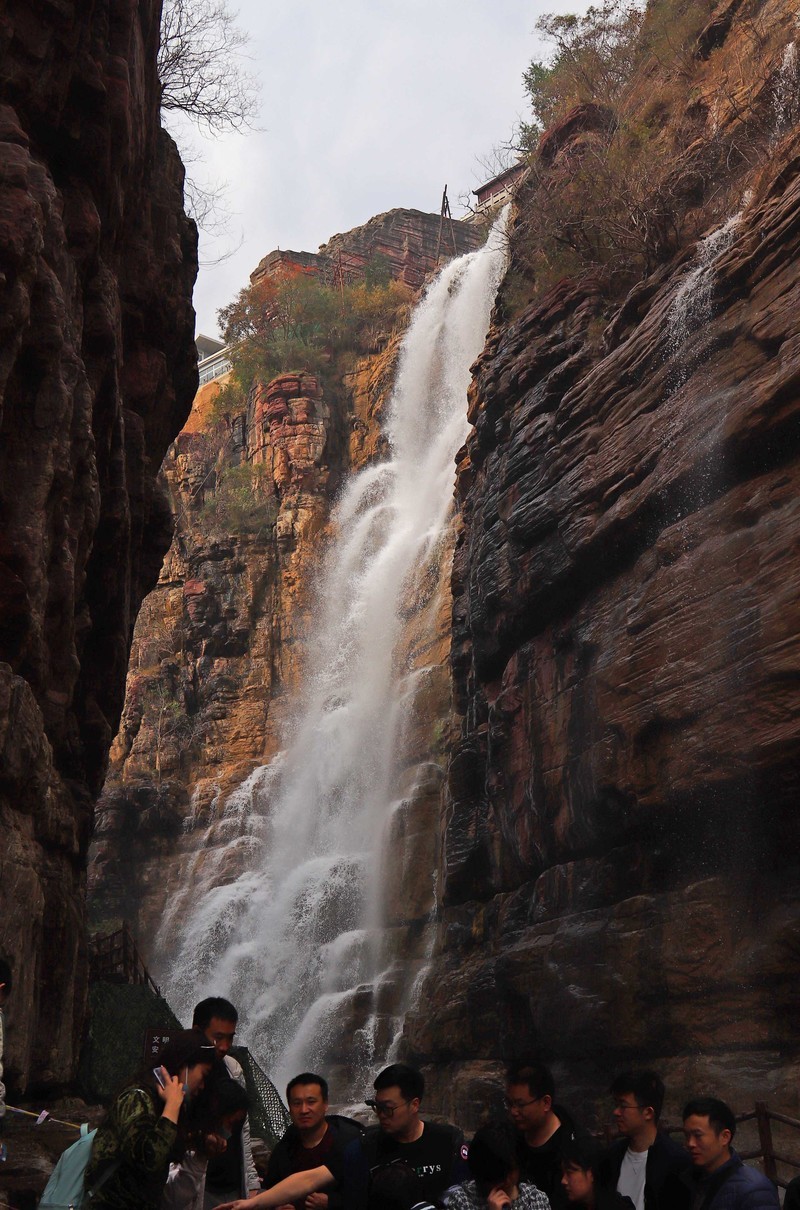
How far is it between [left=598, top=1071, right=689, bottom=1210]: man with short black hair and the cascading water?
19.1 m

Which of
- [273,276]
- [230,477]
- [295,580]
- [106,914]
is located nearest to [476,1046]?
[106,914]

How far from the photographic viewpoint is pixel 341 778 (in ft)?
108

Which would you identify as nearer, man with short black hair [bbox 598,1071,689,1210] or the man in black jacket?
the man in black jacket

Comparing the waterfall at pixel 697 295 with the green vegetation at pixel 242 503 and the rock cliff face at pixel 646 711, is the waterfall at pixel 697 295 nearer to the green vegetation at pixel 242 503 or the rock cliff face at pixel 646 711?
the rock cliff face at pixel 646 711

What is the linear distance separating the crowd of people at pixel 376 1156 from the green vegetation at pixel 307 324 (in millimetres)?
44956

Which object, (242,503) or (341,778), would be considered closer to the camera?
(341,778)

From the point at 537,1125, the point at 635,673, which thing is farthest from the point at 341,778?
the point at 537,1125

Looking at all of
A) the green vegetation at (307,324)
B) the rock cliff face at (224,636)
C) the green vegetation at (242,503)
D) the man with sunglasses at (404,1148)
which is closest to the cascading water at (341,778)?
the rock cliff face at (224,636)

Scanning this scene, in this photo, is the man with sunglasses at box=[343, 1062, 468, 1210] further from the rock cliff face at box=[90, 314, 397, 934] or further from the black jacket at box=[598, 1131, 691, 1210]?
the rock cliff face at box=[90, 314, 397, 934]

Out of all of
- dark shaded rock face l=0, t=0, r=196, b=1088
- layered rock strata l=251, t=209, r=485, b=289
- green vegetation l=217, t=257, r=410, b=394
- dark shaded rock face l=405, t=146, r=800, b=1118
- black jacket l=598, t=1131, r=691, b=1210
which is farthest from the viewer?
layered rock strata l=251, t=209, r=485, b=289

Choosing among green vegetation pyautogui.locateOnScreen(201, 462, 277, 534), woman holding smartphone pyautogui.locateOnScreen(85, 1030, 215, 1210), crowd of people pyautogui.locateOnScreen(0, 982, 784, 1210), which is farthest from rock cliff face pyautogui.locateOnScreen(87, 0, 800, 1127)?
green vegetation pyautogui.locateOnScreen(201, 462, 277, 534)

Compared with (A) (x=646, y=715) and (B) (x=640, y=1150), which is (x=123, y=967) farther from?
(B) (x=640, y=1150)

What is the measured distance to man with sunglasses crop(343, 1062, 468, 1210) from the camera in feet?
14.7

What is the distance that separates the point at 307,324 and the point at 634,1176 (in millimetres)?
47927
